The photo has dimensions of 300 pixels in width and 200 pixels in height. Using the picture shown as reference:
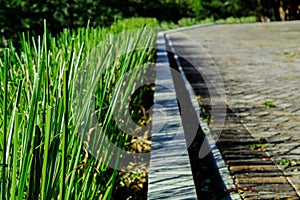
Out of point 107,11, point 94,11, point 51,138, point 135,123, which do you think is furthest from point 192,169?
point 107,11

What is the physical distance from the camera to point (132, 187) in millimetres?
2506

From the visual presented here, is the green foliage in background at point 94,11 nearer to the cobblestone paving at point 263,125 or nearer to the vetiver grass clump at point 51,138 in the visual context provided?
the vetiver grass clump at point 51,138

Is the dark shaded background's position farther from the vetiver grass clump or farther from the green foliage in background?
the vetiver grass clump

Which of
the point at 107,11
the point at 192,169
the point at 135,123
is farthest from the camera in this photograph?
the point at 107,11

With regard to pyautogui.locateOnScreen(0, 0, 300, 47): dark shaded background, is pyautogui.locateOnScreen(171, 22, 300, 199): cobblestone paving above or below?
below

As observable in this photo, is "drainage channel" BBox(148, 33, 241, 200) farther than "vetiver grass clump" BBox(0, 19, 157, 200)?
Yes

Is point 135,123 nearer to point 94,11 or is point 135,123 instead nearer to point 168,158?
point 168,158

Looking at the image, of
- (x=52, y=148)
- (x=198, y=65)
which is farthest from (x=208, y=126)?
(x=198, y=65)

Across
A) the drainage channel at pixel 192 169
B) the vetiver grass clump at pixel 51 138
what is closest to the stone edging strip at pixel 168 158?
the drainage channel at pixel 192 169

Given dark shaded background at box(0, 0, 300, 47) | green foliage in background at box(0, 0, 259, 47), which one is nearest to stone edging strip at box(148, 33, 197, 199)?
green foliage in background at box(0, 0, 259, 47)

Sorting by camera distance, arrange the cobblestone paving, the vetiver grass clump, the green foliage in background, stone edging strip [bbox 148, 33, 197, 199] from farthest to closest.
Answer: the green foliage in background
the cobblestone paving
stone edging strip [bbox 148, 33, 197, 199]
the vetiver grass clump

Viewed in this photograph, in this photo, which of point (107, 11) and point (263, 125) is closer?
point (263, 125)

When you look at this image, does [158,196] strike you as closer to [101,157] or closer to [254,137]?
[101,157]

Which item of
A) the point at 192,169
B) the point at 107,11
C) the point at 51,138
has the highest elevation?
the point at 107,11
